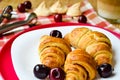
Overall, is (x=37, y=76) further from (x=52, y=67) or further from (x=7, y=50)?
(x=7, y=50)

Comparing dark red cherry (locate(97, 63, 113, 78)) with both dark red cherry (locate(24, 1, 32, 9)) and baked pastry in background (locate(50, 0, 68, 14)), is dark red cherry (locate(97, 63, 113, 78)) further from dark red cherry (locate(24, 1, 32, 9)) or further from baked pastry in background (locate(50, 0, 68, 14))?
dark red cherry (locate(24, 1, 32, 9))

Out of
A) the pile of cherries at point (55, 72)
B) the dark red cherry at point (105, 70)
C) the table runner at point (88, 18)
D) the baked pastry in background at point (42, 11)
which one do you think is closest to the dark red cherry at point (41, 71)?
the pile of cherries at point (55, 72)

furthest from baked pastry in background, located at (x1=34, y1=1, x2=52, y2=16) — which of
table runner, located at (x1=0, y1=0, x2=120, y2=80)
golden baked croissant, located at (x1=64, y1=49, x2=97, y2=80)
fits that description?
golden baked croissant, located at (x1=64, y1=49, x2=97, y2=80)

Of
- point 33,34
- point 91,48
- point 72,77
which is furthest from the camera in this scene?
point 33,34

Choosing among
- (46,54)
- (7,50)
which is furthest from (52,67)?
(7,50)

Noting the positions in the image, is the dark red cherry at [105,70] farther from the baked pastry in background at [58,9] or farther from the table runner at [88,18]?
the baked pastry in background at [58,9]
